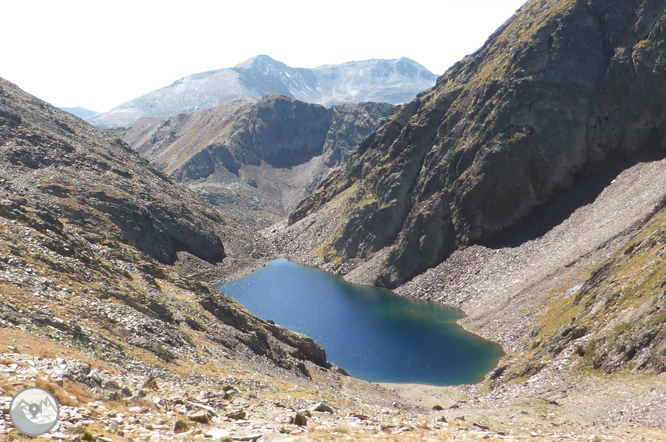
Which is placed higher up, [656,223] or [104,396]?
[656,223]

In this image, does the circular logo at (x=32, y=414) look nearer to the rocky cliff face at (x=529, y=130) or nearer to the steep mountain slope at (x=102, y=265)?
the steep mountain slope at (x=102, y=265)

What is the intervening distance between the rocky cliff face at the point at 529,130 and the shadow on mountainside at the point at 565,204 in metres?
1.40

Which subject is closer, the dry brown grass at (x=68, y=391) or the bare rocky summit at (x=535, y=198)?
the dry brown grass at (x=68, y=391)

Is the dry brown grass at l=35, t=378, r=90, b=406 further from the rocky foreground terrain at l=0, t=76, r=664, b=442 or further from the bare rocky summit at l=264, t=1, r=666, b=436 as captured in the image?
the bare rocky summit at l=264, t=1, r=666, b=436

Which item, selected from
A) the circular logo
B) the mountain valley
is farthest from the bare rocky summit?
the circular logo

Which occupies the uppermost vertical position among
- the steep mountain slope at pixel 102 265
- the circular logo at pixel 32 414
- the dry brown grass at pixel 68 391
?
the steep mountain slope at pixel 102 265

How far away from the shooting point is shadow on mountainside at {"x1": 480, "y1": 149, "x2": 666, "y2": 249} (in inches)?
3875

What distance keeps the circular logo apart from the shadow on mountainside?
98.2 m

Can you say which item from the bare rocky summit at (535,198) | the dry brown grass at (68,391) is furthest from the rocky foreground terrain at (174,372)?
the bare rocky summit at (535,198)

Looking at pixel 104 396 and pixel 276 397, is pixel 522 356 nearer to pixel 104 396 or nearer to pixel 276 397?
pixel 276 397

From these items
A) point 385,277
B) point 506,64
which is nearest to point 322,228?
point 385,277

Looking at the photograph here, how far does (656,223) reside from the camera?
6469 centimetres

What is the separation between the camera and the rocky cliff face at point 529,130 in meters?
105

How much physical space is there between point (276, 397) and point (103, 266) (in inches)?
1193
